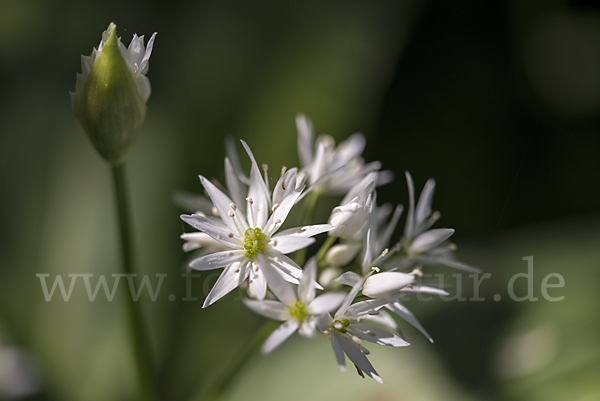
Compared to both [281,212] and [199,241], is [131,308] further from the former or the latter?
[281,212]

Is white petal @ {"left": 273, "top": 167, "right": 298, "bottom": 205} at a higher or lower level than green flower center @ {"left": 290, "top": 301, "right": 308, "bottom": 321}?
higher

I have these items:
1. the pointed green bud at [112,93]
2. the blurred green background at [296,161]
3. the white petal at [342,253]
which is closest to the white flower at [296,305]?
the white petal at [342,253]

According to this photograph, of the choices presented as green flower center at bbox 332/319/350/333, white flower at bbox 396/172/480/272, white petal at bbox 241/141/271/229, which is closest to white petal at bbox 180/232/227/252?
white petal at bbox 241/141/271/229

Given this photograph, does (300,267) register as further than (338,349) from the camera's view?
Yes

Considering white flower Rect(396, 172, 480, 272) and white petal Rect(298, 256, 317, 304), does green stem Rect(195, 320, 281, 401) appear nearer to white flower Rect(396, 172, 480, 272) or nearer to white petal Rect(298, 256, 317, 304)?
white petal Rect(298, 256, 317, 304)

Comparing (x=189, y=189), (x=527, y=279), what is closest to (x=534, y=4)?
(x=527, y=279)

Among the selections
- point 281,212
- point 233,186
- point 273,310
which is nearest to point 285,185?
point 281,212
